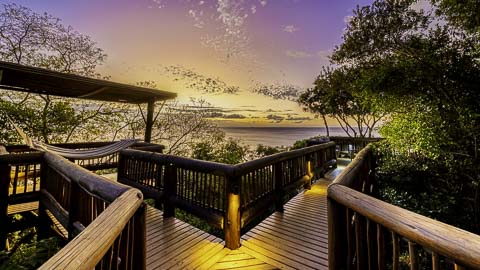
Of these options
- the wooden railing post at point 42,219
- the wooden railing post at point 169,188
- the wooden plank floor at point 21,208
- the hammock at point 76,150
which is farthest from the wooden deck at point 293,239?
the wooden plank floor at point 21,208

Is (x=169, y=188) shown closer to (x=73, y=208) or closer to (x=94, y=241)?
(x=73, y=208)

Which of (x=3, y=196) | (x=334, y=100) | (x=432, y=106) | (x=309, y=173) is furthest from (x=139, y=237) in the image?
(x=334, y=100)

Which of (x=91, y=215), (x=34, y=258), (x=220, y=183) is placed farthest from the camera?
(x=220, y=183)

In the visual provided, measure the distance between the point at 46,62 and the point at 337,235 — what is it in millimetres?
12905

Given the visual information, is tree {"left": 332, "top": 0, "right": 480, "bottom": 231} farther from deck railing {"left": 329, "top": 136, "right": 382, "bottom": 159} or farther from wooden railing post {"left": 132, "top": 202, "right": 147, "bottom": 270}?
wooden railing post {"left": 132, "top": 202, "right": 147, "bottom": 270}

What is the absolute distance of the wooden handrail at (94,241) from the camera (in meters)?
0.71

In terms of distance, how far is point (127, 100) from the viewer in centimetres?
764

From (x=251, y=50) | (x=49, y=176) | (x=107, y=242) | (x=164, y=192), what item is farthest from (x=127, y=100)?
(x=107, y=242)

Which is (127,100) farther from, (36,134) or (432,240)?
(432,240)

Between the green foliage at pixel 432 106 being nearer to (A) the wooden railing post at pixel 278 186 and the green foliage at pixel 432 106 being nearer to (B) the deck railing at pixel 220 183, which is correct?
(B) the deck railing at pixel 220 183

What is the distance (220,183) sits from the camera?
316 centimetres

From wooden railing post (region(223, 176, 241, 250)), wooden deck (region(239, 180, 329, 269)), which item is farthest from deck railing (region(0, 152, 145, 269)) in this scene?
wooden deck (region(239, 180, 329, 269))

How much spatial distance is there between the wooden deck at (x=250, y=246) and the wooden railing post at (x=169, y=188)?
171 mm

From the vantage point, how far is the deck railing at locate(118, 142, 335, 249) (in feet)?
9.46
